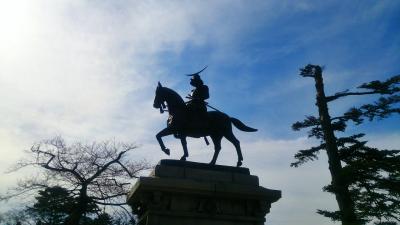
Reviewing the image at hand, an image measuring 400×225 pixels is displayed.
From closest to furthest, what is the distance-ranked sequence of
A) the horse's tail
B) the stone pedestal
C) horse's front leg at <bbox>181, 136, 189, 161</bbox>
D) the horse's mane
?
the stone pedestal
horse's front leg at <bbox>181, 136, 189, 161</bbox>
the horse's mane
the horse's tail

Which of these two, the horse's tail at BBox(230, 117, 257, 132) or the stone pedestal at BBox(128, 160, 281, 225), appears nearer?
the stone pedestal at BBox(128, 160, 281, 225)

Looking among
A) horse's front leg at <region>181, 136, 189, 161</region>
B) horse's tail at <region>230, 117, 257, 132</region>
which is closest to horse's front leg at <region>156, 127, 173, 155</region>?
horse's front leg at <region>181, 136, 189, 161</region>

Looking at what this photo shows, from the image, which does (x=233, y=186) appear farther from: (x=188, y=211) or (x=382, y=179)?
(x=382, y=179)

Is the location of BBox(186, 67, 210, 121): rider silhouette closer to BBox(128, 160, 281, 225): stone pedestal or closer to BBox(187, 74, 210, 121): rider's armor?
BBox(187, 74, 210, 121): rider's armor

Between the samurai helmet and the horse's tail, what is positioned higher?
the samurai helmet

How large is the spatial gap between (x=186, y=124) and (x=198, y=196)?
1859mm

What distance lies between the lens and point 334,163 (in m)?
17.2

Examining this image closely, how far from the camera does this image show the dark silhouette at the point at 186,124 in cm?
873

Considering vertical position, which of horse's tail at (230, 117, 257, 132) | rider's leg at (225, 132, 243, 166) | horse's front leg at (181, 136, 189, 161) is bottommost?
horse's front leg at (181, 136, 189, 161)

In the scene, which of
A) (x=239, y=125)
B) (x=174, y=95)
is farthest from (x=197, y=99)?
(x=239, y=125)

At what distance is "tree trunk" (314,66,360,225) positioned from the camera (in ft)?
48.4

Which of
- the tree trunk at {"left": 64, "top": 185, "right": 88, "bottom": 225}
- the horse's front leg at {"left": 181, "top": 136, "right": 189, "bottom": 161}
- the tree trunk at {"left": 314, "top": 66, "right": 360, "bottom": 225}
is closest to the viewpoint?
the horse's front leg at {"left": 181, "top": 136, "right": 189, "bottom": 161}

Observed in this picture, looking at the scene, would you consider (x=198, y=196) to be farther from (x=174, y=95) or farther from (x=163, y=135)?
(x=174, y=95)

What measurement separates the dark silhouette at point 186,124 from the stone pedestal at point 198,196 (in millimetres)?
672
